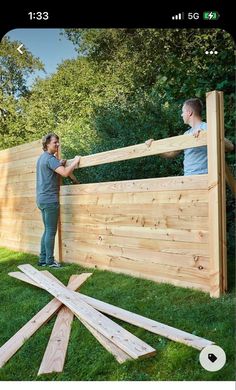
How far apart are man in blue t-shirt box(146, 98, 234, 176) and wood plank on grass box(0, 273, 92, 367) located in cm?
98

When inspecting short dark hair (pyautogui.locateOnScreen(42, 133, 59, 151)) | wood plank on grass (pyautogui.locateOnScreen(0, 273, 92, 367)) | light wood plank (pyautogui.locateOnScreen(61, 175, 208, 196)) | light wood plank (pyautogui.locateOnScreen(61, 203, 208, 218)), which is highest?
short dark hair (pyautogui.locateOnScreen(42, 133, 59, 151))

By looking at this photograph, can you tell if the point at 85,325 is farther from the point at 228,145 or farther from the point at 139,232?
the point at 228,145

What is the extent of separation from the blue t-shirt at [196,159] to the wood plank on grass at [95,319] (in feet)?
3.33

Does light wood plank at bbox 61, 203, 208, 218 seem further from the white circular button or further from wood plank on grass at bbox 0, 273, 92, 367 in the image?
the white circular button

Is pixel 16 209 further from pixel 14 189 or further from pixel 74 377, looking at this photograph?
pixel 74 377

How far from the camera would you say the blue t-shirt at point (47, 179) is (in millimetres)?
3178

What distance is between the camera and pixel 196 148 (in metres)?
2.61

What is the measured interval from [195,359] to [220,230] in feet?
3.09

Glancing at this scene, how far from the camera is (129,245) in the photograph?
9.95 ft

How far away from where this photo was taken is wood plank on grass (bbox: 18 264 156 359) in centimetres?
184
